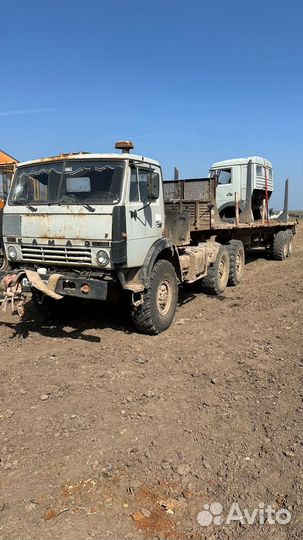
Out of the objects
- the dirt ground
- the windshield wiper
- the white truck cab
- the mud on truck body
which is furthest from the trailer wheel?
the windshield wiper

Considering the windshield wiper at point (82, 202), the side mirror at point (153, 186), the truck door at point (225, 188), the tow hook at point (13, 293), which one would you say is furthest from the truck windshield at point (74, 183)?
Answer: the truck door at point (225, 188)

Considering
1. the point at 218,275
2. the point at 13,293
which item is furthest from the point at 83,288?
the point at 218,275

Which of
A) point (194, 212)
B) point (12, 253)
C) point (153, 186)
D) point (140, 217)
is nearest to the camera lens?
point (140, 217)

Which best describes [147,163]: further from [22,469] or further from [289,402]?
[22,469]

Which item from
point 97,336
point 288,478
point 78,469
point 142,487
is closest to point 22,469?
point 78,469

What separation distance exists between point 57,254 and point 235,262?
5.17 metres

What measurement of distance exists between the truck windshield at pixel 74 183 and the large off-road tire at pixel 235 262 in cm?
481

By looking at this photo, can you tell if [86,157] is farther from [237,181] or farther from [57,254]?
[237,181]

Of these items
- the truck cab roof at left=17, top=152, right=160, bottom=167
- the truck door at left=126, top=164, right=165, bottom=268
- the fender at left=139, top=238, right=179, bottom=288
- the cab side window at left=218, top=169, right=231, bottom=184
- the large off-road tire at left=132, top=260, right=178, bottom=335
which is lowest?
the large off-road tire at left=132, top=260, right=178, bottom=335

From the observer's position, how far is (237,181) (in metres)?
13.1

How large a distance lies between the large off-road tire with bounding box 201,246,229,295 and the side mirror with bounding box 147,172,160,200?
9.42 feet

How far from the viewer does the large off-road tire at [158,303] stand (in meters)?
5.73

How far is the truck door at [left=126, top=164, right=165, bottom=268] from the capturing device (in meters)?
5.38

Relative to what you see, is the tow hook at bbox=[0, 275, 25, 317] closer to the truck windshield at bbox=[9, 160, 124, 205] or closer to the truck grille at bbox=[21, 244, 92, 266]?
the truck grille at bbox=[21, 244, 92, 266]
